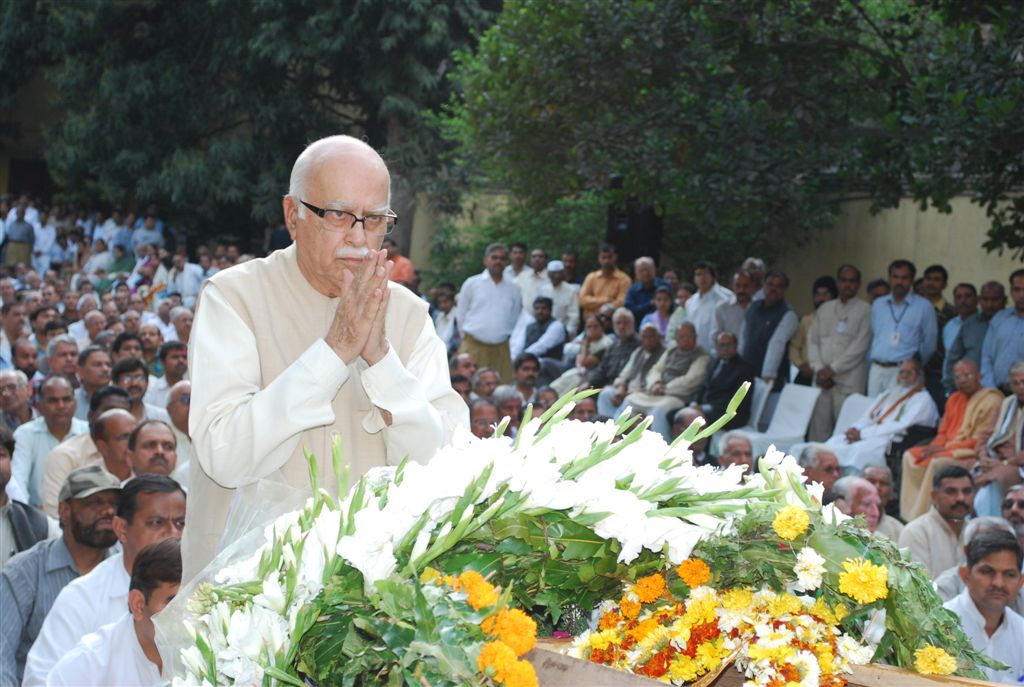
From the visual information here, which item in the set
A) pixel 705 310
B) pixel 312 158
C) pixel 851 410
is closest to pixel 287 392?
pixel 312 158

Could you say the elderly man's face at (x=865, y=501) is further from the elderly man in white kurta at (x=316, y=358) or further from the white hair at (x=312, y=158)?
the white hair at (x=312, y=158)

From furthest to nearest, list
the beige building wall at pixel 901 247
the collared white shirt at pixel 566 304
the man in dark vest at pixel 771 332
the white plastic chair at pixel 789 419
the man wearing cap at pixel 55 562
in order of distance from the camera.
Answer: the collared white shirt at pixel 566 304 → the beige building wall at pixel 901 247 → the man in dark vest at pixel 771 332 → the white plastic chair at pixel 789 419 → the man wearing cap at pixel 55 562

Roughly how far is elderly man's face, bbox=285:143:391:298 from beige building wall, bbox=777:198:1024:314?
11016 millimetres

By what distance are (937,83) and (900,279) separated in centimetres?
259

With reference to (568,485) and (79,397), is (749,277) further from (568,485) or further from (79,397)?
(568,485)

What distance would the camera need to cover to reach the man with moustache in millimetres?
8281

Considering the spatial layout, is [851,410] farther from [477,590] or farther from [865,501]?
[477,590]

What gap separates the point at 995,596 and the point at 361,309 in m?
4.57

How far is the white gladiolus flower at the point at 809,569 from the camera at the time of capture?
221cm

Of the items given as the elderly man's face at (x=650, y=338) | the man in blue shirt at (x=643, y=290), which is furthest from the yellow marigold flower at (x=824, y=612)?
the man in blue shirt at (x=643, y=290)

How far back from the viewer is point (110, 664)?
471cm

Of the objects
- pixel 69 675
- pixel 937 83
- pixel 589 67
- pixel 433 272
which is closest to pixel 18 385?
pixel 589 67

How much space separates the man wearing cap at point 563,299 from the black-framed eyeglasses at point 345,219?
40.9ft

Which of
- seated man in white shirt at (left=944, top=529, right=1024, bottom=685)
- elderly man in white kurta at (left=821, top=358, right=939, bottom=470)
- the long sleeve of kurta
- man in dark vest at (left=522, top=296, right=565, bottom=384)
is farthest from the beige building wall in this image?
the long sleeve of kurta
